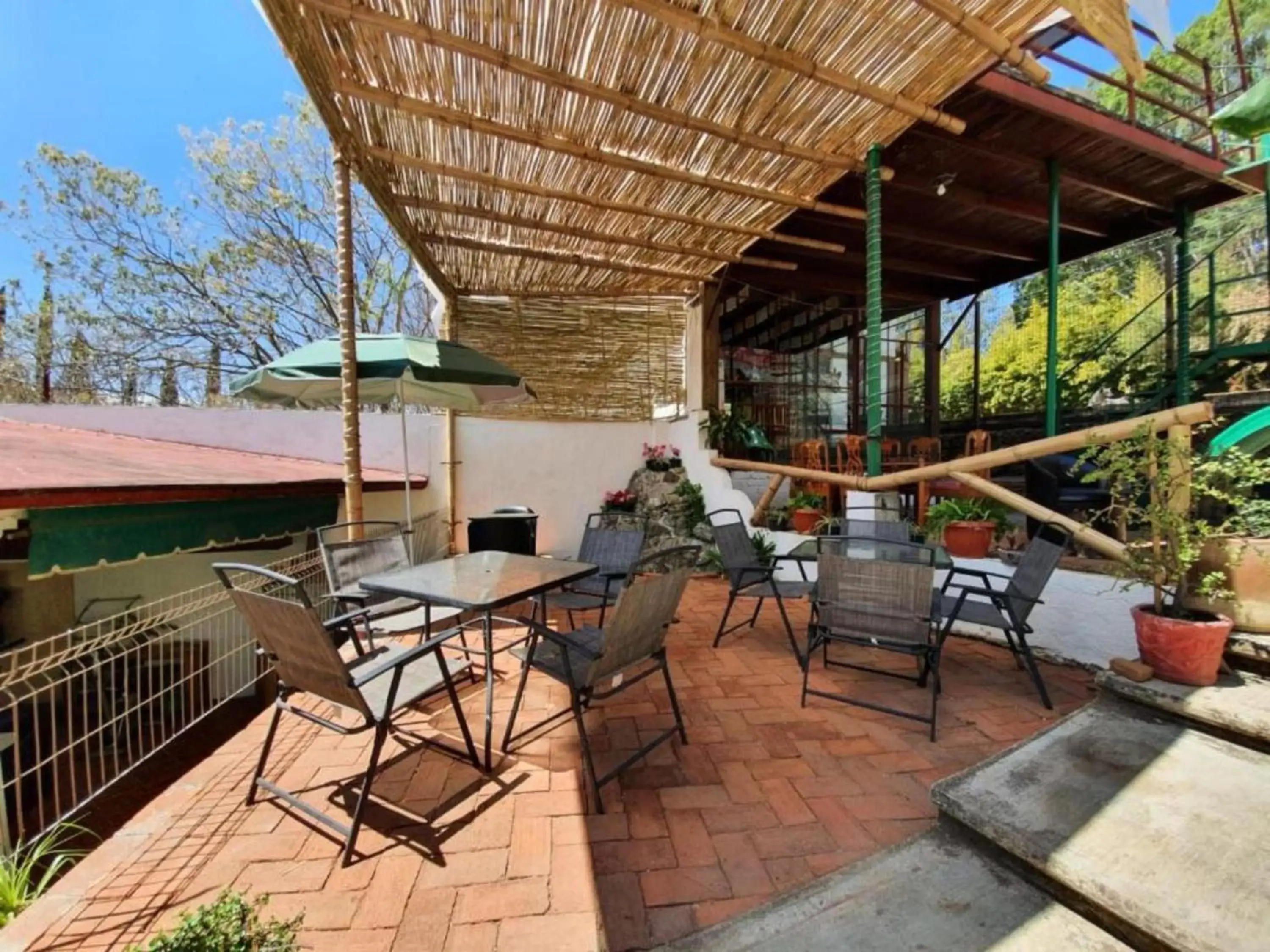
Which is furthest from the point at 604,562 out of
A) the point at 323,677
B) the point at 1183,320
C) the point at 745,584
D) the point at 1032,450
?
the point at 1183,320

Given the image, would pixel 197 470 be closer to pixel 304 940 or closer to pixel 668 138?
pixel 304 940

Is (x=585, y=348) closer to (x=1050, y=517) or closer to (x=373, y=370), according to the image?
(x=373, y=370)

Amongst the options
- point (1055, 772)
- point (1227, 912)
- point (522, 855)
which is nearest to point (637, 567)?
point (522, 855)

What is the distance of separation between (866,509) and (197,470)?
500cm

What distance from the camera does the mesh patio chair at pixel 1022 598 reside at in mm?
2525

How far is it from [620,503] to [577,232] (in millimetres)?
3190

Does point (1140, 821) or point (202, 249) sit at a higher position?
point (202, 249)

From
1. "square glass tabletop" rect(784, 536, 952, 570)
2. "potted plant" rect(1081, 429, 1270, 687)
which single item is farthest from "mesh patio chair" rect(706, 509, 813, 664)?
"potted plant" rect(1081, 429, 1270, 687)

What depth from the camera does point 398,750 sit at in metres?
2.31

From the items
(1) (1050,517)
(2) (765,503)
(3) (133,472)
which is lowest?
(2) (765,503)

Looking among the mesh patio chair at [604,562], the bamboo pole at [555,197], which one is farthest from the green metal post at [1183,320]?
the mesh patio chair at [604,562]

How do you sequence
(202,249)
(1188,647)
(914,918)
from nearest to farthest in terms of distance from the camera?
(914,918), (1188,647), (202,249)

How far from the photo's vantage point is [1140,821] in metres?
1.54

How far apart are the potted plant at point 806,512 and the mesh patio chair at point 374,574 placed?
3.04m
